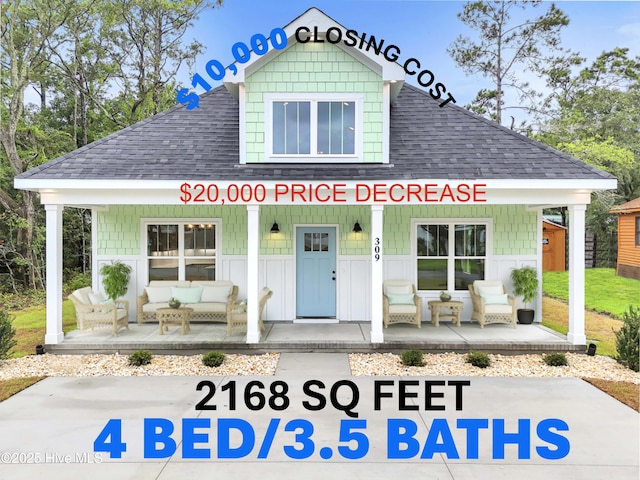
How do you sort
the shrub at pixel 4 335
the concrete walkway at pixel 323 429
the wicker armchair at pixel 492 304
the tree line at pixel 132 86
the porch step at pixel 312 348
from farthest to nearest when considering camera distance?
the tree line at pixel 132 86 → the wicker armchair at pixel 492 304 → the porch step at pixel 312 348 → the shrub at pixel 4 335 → the concrete walkway at pixel 323 429

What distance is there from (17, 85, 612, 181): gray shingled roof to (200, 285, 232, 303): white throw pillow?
254 cm

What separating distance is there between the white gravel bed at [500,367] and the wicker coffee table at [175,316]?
10.3ft

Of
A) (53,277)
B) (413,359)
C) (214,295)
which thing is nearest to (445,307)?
(413,359)

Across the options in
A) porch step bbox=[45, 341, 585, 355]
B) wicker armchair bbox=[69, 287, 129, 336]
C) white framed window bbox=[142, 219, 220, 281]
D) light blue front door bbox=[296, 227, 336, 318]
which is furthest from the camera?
white framed window bbox=[142, 219, 220, 281]

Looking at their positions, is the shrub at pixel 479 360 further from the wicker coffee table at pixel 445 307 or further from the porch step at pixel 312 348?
the wicker coffee table at pixel 445 307

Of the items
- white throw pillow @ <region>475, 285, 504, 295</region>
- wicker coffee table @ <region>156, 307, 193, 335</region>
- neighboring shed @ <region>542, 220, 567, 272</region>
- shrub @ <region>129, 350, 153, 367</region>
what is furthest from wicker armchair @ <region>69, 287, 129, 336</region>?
neighboring shed @ <region>542, 220, 567, 272</region>

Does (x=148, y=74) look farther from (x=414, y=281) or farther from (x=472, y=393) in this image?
(x=472, y=393)

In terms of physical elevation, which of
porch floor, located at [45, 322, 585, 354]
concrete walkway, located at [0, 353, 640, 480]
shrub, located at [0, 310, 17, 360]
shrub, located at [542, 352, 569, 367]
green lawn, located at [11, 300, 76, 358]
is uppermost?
shrub, located at [0, 310, 17, 360]

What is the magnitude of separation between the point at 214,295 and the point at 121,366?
248 centimetres

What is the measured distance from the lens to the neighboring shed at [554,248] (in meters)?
19.8

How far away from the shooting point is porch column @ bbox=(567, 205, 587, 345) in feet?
24.4

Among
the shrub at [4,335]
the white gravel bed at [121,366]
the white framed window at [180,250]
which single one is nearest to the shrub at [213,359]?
the white gravel bed at [121,366]

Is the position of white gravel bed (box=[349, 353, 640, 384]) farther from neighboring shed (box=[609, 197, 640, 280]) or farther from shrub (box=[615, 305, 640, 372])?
neighboring shed (box=[609, 197, 640, 280])

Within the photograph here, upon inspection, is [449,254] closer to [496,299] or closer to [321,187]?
[496,299]
